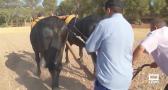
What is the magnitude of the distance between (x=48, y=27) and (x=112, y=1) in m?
4.55

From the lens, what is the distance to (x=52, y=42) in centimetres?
897

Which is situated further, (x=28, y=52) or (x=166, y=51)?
(x=28, y=52)

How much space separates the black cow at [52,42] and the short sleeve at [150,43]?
4121 mm

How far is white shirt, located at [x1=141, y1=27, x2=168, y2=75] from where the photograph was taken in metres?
4.91

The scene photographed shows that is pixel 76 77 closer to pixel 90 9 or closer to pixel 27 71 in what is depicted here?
pixel 27 71

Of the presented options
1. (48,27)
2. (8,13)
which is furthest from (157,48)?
(8,13)

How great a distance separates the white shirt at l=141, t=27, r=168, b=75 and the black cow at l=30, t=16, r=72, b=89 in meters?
3.79

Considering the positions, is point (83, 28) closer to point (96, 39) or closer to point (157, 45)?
point (157, 45)

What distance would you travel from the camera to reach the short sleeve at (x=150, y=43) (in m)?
4.89

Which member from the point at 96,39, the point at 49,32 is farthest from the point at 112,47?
the point at 49,32

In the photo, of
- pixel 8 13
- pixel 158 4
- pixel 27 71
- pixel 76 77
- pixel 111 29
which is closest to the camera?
pixel 111 29

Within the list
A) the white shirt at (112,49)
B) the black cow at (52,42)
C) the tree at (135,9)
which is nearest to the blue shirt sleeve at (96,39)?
the white shirt at (112,49)

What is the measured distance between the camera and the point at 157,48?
521 cm

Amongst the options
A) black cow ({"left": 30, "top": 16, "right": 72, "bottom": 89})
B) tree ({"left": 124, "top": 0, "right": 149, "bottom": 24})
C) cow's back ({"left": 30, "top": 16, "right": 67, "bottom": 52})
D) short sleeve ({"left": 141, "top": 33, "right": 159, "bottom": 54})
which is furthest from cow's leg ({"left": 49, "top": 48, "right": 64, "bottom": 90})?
tree ({"left": 124, "top": 0, "right": 149, "bottom": 24})
